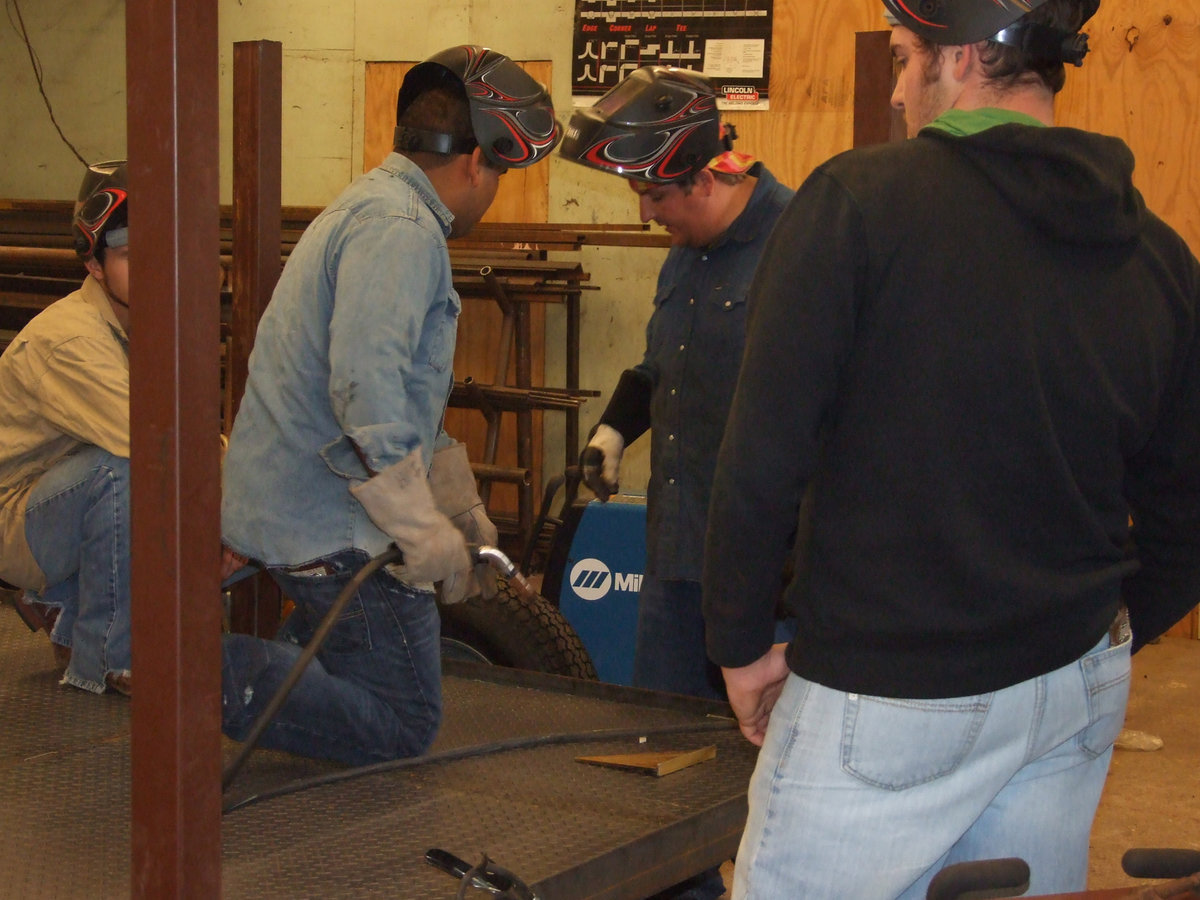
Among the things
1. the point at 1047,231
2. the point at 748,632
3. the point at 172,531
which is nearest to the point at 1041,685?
the point at 748,632

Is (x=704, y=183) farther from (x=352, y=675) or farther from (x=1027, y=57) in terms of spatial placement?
(x=1027, y=57)

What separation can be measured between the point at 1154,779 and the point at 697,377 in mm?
2445

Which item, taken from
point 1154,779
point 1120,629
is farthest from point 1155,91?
point 1120,629

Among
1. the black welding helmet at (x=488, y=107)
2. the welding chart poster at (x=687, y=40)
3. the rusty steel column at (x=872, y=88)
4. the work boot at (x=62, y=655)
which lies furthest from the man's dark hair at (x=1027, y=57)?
the welding chart poster at (x=687, y=40)

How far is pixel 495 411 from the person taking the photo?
6.30m

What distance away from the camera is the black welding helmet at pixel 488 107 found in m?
2.59

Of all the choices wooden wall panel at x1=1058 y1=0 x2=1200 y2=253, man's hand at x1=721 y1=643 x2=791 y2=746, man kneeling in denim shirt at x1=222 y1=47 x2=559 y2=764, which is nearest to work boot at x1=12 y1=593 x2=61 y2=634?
man kneeling in denim shirt at x1=222 y1=47 x2=559 y2=764

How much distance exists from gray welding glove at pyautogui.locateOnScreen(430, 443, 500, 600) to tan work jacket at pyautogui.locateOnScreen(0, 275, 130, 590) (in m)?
0.71

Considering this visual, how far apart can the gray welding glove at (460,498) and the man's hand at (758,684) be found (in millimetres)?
1278

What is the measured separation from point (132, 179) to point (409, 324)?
85cm

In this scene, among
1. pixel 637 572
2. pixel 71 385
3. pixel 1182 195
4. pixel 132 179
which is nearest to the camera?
pixel 132 179

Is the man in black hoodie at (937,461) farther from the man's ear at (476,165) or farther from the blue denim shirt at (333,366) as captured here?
the man's ear at (476,165)

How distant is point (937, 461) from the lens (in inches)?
51.4

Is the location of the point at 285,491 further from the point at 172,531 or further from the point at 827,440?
the point at 827,440
